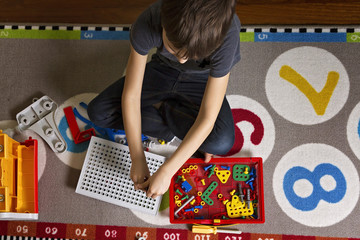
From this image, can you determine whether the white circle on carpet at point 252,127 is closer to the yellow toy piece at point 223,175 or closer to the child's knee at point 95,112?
the yellow toy piece at point 223,175

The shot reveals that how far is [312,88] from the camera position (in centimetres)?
109

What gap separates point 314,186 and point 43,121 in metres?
0.89

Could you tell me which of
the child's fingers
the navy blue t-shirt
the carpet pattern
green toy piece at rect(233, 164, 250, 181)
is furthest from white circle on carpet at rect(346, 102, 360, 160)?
the child's fingers

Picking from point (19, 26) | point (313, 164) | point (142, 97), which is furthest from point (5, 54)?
point (313, 164)

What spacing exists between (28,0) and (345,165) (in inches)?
46.9

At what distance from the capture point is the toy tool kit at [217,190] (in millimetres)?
1018

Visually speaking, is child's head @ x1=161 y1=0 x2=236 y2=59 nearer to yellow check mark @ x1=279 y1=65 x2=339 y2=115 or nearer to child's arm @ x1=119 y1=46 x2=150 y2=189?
child's arm @ x1=119 y1=46 x2=150 y2=189

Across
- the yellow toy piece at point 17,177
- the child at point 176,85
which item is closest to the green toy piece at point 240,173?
the child at point 176,85

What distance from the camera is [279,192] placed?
3.46 feet

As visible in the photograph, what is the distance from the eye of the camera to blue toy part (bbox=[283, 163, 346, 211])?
1044 mm

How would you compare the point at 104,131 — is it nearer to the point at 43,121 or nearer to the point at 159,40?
the point at 43,121

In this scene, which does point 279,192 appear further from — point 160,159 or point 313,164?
point 160,159

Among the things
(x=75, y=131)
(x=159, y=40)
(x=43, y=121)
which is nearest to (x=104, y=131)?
(x=75, y=131)

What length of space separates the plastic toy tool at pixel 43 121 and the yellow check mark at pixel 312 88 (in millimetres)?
754
